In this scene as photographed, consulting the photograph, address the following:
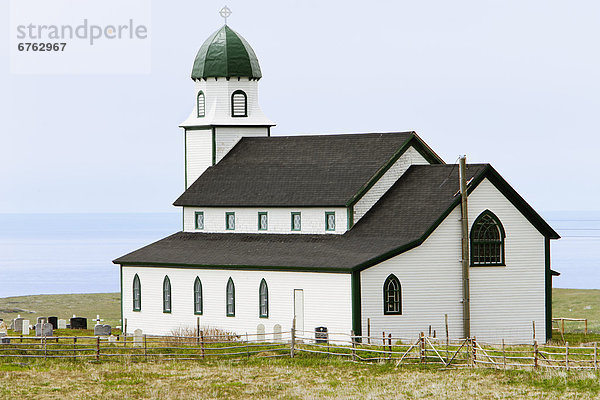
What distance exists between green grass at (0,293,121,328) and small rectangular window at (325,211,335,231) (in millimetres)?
26165

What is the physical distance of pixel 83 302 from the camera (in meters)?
99.9

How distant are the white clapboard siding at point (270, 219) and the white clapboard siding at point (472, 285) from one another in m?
4.92

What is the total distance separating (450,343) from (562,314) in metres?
31.4

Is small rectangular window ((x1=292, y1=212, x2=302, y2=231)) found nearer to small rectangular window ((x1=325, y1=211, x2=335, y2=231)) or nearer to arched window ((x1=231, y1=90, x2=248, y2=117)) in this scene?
small rectangular window ((x1=325, y1=211, x2=335, y2=231))

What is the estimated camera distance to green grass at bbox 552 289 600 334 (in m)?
77.3

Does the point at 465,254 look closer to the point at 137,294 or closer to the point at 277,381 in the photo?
the point at 277,381

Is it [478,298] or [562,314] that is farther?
[562,314]

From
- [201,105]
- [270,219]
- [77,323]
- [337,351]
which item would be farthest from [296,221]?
[77,323]

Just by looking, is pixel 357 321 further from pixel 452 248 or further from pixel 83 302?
pixel 83 302

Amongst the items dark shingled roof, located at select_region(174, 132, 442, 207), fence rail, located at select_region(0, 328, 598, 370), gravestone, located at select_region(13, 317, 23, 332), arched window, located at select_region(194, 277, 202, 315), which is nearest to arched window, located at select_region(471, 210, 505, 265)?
fence rail, located at select_region(0, 328, 598, 370)

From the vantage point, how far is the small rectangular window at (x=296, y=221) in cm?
6147

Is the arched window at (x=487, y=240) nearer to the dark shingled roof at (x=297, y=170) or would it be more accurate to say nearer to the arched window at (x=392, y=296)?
the arched window at (x=392, y=296)

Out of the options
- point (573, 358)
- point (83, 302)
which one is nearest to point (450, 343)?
point (573, 358)

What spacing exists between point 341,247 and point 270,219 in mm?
6047
